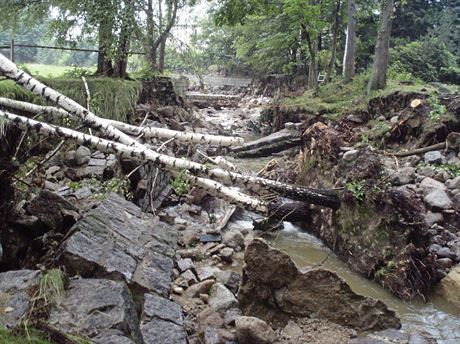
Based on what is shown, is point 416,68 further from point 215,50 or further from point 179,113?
point 215,50

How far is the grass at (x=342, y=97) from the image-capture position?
13117 millimetres

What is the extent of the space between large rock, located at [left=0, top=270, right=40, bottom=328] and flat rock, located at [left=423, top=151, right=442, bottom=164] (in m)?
7.78

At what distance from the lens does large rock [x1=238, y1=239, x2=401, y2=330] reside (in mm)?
4512

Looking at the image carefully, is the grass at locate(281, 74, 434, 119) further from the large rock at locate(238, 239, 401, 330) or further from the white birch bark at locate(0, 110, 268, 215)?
the white birch bark at locate(0, 110, 268, 215)

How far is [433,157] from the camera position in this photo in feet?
28.2

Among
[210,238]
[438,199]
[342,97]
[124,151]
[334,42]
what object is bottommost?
[210,238]

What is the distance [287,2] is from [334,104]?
4382 mm

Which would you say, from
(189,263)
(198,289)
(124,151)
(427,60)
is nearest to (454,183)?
(189,263)

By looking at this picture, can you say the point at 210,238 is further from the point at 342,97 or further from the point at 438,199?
the point at 342,97

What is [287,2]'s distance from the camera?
1595 cm

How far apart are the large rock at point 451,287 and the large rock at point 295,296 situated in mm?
1157

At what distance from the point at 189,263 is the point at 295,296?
1.64 metres

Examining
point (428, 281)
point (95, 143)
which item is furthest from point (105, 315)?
point (428, 281)

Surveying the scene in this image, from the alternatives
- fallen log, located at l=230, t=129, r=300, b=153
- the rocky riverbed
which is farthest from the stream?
fallen log, located at l=230, t=129, r=300, b=153
